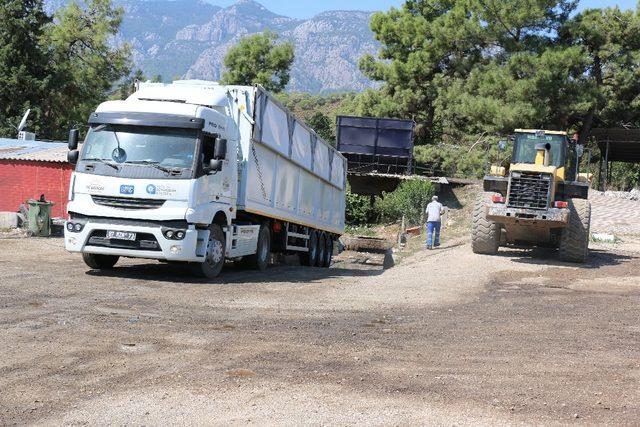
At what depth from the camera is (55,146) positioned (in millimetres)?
30516

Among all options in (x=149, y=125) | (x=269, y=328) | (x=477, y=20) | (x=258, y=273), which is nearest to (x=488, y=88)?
(x=477, y=20)

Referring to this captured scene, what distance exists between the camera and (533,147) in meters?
19.2

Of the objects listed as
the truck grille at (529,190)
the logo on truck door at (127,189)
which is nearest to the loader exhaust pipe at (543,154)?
the truck grille at (529,190)

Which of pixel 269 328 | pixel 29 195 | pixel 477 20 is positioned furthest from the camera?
pixel 477 20

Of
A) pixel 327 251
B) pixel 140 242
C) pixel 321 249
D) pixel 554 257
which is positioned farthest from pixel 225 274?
pixel 554 257

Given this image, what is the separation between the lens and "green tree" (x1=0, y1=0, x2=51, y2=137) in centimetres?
3984

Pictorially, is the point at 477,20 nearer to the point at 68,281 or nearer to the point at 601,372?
the point at 68,281

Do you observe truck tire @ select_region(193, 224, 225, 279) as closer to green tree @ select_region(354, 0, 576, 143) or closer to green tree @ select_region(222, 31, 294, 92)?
green tree @ select_region(354, 0, 576, 143)

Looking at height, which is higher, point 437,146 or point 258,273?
point 437,146

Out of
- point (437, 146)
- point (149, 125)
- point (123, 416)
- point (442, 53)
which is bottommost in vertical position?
point (123, 416)

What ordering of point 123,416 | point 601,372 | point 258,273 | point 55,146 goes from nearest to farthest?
1. point 123,416
2. point 601,372
3. point 258,273
4. point 55,146

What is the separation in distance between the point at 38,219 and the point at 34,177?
557 centimetres

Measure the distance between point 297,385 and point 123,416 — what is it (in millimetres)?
1408

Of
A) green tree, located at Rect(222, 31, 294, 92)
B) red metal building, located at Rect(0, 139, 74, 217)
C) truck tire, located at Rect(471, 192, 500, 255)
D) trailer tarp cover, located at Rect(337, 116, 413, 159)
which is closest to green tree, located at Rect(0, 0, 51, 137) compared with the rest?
red metal building, located at Rect(0, 139, 74, 217)
